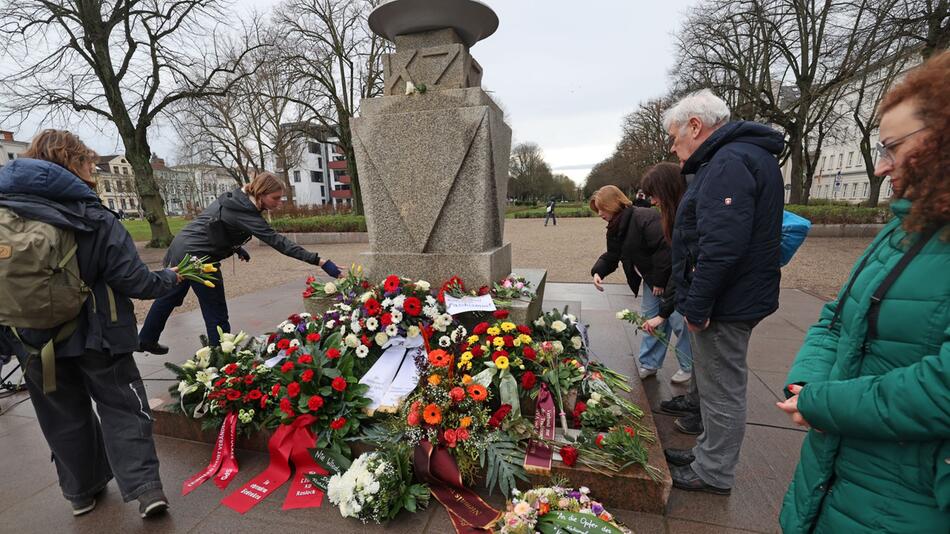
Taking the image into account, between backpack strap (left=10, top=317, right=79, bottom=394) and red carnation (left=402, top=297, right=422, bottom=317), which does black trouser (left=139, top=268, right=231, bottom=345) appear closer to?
backpack strap (left=10, top=317, right=79, bottom=394)

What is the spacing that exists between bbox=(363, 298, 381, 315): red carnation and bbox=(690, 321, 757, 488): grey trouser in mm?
1984

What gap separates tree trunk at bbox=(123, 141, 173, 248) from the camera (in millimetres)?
13763

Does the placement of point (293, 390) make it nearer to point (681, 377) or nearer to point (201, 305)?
point (201, 305)

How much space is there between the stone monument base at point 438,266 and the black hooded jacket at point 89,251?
1616 millimetres

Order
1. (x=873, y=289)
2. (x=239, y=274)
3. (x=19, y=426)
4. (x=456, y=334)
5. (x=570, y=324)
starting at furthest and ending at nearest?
1. (x=239, y=274)
2. (x=570, y=324)
3. (x=19, y=426)
4. (x=456, y=334)
5. (x=873, y=289)

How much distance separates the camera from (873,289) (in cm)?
117

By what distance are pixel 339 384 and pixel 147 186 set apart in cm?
1581

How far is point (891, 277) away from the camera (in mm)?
1134

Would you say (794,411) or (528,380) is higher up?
(794,411)

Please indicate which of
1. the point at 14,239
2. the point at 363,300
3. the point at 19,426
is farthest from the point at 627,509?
the point at 19,426

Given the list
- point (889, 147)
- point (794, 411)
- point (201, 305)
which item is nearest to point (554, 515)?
point (794, 411)

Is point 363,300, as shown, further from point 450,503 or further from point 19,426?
point 19,426

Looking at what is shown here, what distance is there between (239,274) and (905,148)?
10.7 m

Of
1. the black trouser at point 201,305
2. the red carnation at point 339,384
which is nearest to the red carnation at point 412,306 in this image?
the red carnation at point 339,384
